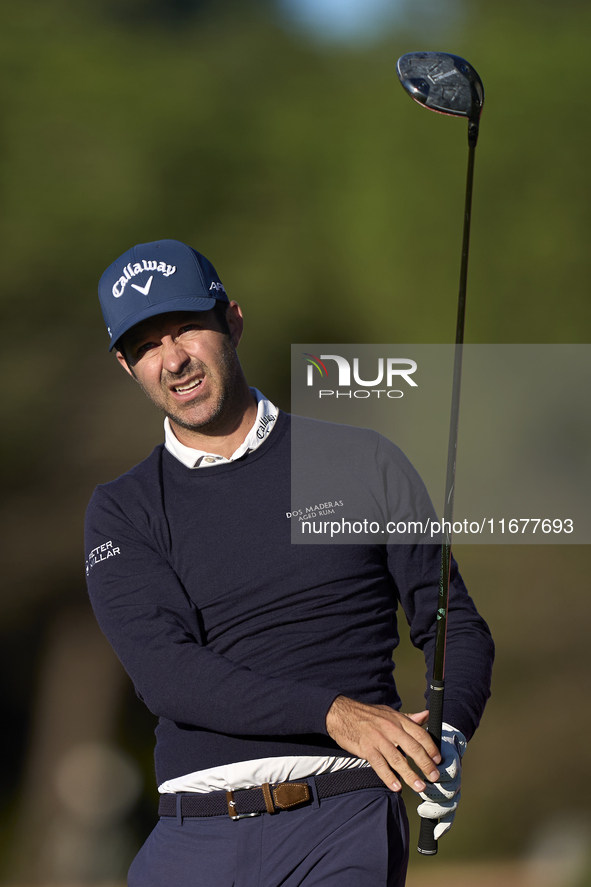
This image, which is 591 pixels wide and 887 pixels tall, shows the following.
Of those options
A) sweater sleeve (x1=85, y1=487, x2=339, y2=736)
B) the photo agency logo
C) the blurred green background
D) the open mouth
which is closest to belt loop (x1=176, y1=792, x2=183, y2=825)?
sweater sleeve (x1=85, y1=487, x2=339, y2=736)

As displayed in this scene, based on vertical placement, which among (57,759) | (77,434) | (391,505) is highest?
(391,505)

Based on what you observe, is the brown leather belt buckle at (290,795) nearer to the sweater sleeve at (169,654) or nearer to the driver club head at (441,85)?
the sweater sleeve at (169,654)

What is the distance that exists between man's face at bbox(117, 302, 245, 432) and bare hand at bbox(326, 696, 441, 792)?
0.59 metres

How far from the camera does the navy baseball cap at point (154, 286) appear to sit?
1.60m

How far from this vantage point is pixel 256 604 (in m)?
1.49

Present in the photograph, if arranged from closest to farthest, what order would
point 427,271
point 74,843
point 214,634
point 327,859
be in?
point 327,859
point 214,634
point 74,843
point 427,271

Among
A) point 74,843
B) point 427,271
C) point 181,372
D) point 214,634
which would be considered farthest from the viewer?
point 427,271

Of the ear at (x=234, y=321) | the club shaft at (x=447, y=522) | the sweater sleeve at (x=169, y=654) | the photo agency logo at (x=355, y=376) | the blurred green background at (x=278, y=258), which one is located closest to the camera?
the club shaft at (x=447, y=522)

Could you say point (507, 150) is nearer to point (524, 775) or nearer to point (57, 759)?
point (524, 775)

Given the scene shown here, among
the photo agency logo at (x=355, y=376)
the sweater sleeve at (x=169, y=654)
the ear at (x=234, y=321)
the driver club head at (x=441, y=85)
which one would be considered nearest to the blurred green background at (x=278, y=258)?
the photo agency logo at (x=355, y=376)

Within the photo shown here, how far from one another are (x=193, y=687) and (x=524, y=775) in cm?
257

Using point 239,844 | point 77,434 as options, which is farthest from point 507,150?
point 239,844

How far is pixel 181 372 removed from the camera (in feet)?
5.26

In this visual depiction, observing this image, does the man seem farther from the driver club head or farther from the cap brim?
the driver club head
